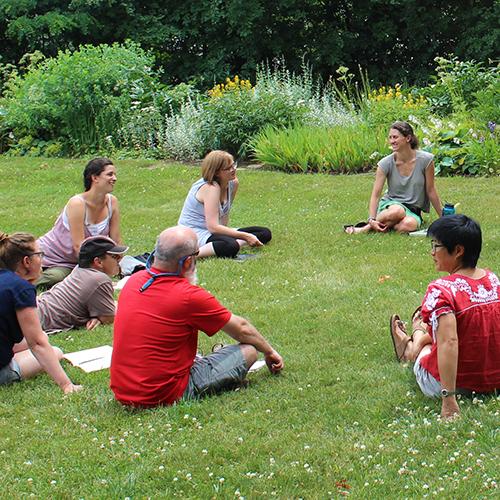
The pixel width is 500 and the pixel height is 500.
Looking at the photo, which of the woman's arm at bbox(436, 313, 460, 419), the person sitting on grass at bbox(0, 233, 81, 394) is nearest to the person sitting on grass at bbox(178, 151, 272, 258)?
the person sitting on grass at bbox(0, 233, 81, 394)

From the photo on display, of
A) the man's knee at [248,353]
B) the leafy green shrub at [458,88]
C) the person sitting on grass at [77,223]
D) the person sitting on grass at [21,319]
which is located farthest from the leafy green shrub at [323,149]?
the person sitting on grass at [21,319]

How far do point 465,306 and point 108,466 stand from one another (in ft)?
6.61

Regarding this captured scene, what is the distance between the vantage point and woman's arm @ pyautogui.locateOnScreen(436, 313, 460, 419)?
4.45 metres

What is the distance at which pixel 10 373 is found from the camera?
559cm

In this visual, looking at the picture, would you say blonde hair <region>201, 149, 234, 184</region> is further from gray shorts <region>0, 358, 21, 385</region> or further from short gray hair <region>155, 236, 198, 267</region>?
short gray hair <region>155, 236, 198, 267</region>

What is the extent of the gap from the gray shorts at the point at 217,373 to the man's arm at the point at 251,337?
120 millimetres

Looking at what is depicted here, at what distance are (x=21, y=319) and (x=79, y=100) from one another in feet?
35.1

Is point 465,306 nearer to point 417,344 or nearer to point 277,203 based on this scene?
point 417,344

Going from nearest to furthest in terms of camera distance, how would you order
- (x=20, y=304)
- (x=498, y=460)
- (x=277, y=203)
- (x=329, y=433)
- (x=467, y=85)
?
(x=498, y=460)
(x=329, y=433)
(x=20, y=304)
(x=277, y=203)
(x=467, y=85)

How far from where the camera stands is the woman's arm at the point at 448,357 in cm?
445

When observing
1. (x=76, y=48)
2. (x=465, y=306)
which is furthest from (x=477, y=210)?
(x=76, y=48)

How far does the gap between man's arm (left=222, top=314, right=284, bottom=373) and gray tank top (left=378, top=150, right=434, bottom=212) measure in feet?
15.0

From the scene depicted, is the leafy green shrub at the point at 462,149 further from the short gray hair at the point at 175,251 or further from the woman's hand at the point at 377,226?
the short gray hair at the point at 175,251

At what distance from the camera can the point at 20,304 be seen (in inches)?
205
